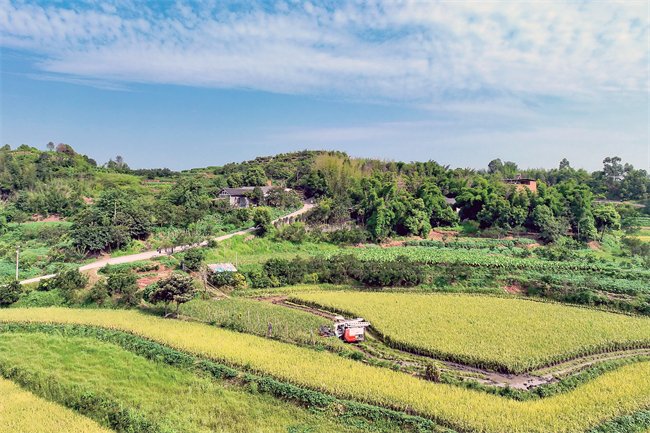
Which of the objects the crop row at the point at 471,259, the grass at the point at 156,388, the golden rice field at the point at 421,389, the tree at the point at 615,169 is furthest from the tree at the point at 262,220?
the tree at the point at 615,169

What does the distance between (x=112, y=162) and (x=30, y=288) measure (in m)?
61.2

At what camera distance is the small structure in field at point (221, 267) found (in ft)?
88.5

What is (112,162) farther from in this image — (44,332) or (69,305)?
(44,332)

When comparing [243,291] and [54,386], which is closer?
[54,386]

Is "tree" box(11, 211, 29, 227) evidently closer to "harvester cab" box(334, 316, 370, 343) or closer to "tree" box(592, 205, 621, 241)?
"harvester cab" box(334, 316, 370, 343)

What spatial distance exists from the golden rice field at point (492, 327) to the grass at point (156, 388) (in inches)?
296

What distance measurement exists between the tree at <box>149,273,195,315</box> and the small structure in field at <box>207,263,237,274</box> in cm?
537

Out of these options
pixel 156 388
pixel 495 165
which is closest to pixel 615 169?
pixel 495 165

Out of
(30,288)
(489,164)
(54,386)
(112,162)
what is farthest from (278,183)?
(489,164)

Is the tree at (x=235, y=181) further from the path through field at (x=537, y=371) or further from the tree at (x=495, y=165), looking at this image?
the tree at (x=495, y=165)

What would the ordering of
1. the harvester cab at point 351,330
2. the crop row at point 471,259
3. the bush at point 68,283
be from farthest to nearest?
the crop row at point 471,259
the bush at point 68,283
the harvester cab at point 351,330

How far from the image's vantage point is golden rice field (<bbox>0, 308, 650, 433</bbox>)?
Answer: 1157 centimetres

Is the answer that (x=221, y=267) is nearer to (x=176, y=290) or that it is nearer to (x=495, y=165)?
(x=176, y=290)

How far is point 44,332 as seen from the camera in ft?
59.8
